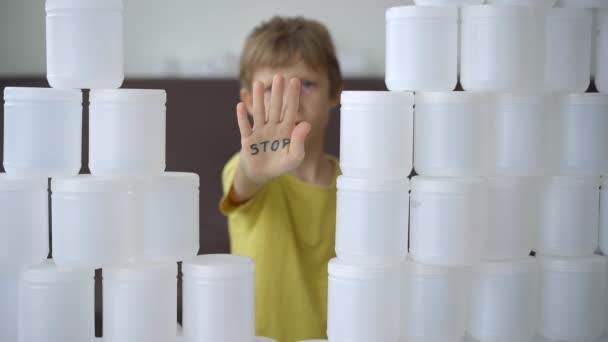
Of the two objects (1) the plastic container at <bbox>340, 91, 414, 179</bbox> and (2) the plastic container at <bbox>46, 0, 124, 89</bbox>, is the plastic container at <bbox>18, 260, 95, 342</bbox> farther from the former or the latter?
(1) the plastic container at <bbox>340, 91, 414, 179</bbox>

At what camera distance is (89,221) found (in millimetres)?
1499

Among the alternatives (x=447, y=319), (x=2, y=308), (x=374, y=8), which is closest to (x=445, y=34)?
(x=447, y=319)

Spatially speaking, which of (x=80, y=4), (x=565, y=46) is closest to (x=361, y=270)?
(x=565, y=46)

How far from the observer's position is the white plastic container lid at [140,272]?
1.53m

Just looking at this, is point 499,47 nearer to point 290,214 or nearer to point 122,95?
point 122,95

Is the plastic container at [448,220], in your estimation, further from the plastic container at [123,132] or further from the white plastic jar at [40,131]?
the white plastic jar at [40,131]

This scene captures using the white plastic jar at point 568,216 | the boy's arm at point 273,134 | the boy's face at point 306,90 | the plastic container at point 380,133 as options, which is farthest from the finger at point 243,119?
the white plastic jar at point 568,216

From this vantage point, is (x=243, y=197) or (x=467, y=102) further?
(x=243, y=197)

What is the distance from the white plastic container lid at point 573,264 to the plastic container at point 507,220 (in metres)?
0.07

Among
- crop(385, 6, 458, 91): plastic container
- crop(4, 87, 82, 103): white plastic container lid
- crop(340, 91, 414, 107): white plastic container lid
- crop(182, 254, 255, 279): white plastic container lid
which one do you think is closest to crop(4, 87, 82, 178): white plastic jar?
crop(4, 87, 82, 103): white plastic container lid

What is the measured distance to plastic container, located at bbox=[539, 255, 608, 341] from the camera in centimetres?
167

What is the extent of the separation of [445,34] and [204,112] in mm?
2069

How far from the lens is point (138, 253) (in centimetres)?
156

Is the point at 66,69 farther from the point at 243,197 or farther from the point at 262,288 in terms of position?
the point at 262,288
